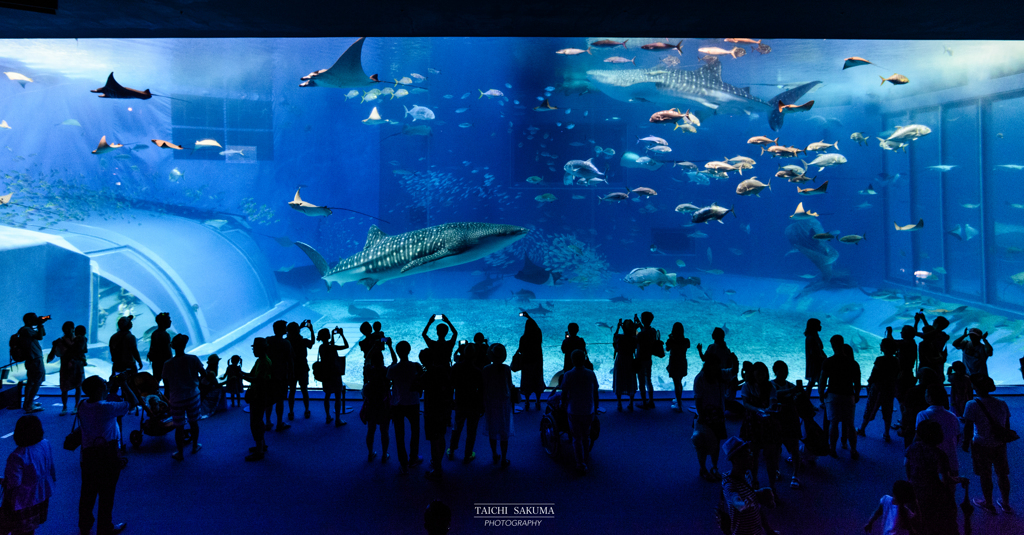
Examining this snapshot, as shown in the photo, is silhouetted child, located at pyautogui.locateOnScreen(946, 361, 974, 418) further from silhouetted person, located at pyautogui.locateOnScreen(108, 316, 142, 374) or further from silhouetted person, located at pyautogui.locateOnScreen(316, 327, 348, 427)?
silhouetted person, located at pyautogui.locateOnScreen(108, 316, 142, 374)

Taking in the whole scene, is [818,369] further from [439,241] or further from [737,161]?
[737,161]

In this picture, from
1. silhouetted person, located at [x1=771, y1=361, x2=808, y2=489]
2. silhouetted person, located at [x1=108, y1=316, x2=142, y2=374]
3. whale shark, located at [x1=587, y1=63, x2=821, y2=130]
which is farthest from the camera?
whale shark, located at [x1=587, y1=63, x2=821, y2=130]

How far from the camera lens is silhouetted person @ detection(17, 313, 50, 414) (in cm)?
573

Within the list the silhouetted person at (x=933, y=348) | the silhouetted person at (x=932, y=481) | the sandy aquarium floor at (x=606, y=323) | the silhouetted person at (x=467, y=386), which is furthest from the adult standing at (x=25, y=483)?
the silhouetted person at (x=933, y=348)

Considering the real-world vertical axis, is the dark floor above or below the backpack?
below

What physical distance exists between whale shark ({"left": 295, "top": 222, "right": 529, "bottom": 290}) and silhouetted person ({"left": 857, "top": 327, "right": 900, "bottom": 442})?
4.96 metres

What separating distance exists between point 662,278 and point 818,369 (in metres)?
6.72

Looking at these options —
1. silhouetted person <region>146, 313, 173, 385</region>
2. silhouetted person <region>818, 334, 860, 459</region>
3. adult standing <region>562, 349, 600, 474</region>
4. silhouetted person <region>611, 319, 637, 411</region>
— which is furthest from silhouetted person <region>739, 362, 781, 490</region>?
silhouetted person <region>146, 313, 173, 385</region>

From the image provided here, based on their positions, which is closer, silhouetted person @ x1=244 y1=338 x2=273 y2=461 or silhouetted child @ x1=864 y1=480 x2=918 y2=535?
silhouetted child @ x1=864 y1=480 x2=918 y2=535

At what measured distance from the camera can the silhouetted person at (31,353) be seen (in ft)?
18.8

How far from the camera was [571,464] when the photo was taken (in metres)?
4.62

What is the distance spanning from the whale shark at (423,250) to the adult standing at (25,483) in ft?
17.1

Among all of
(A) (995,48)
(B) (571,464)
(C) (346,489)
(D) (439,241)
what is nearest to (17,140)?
(D) (439,241)

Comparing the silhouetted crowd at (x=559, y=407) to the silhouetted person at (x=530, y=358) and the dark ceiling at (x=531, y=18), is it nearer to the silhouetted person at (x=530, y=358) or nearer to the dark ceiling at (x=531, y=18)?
the silhouetted person at (x=530, y=358)
